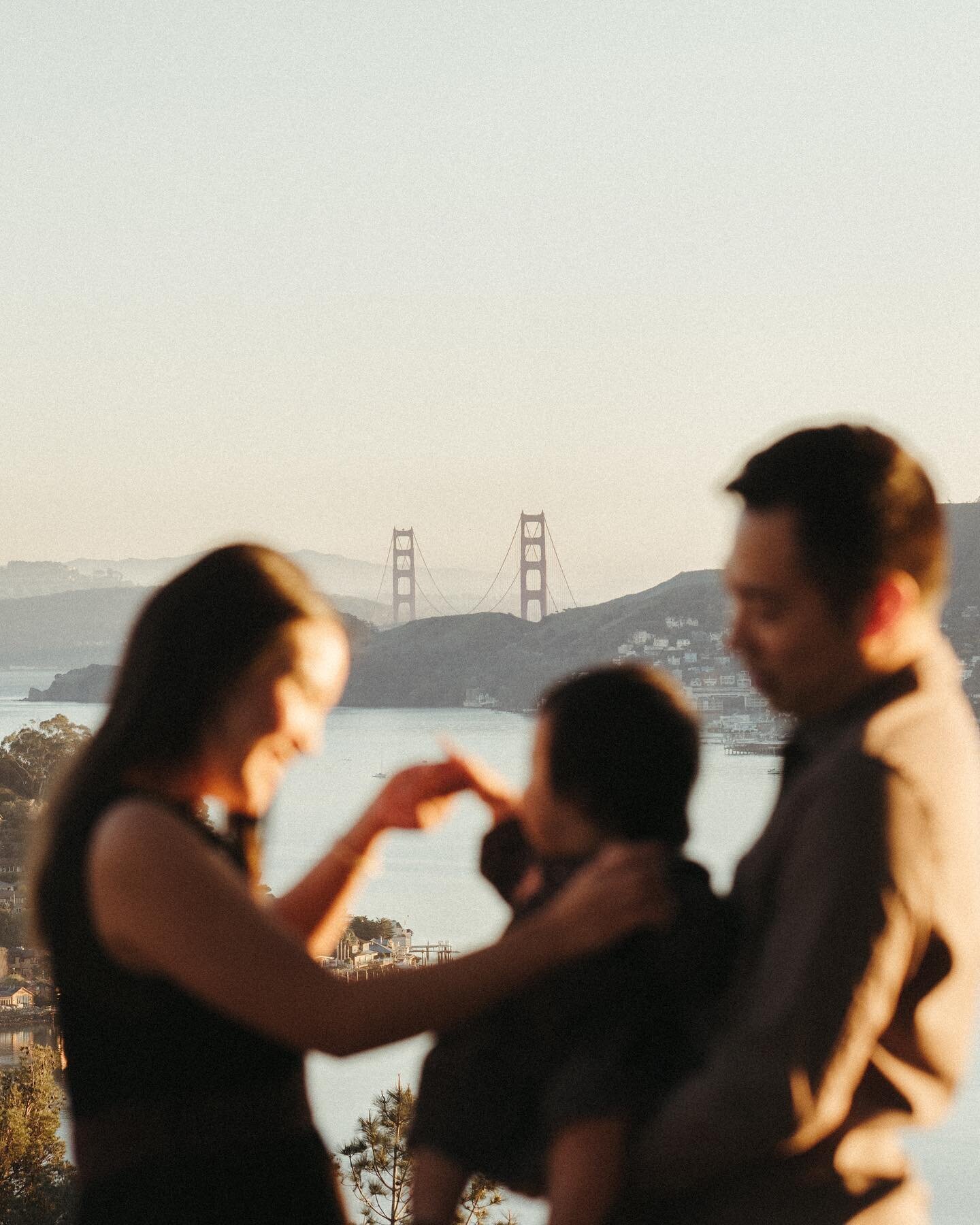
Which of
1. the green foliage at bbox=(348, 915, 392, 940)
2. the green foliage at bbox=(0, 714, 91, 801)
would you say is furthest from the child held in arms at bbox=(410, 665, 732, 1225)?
the green foliage at bbox=(348, 915, 392, 940)

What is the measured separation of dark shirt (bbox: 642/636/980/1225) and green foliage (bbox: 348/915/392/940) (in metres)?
19.1

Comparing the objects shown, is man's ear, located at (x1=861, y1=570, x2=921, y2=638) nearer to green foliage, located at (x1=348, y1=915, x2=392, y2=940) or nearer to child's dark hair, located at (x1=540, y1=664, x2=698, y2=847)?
child's dark hair, located at (x1=540, y1=664, x2=698, y2=847)

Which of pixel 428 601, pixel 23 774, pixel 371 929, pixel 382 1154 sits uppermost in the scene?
pixel 382 1154

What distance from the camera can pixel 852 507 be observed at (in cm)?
96

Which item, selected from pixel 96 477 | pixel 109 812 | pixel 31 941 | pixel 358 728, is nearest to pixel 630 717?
pixel 109 812

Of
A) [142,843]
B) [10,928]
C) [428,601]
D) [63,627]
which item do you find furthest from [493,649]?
[142,843]

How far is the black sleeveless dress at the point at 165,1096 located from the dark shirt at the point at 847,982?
9.9 inches

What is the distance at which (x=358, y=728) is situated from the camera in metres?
29.0

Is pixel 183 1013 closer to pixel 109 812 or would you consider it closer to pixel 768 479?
pixel 109 812

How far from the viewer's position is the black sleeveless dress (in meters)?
0.98

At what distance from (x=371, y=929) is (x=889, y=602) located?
Result: 65.3 ft

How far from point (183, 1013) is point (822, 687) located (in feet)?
1.43

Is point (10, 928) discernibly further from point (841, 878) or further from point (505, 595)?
point (505, 595)

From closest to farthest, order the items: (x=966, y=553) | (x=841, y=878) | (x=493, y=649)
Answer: (x=841, y=878) → (x=966, y=553) → (x=493, y=649)
